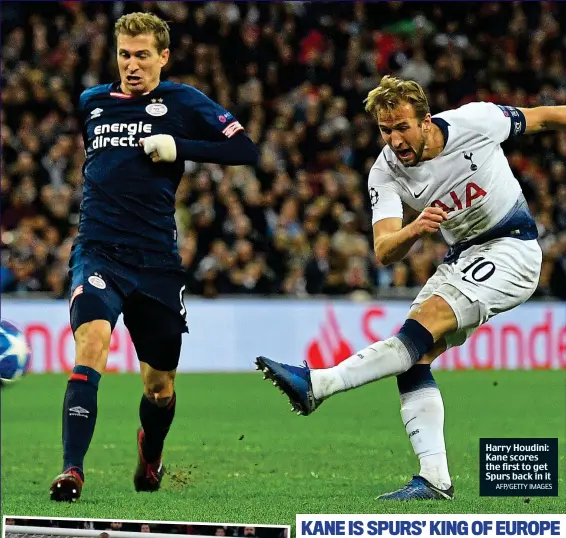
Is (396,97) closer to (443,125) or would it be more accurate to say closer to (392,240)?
(443,125)

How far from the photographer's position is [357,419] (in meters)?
10.3

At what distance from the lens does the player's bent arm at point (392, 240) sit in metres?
5.46

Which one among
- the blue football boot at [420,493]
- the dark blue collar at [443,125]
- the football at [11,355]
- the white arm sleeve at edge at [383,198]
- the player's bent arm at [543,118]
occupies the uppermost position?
the player's bent arm at [543,118]

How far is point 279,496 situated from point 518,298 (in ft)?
4.84

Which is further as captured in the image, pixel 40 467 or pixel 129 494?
pixel 40 467

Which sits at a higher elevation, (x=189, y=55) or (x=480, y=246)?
(x=189, y=55)

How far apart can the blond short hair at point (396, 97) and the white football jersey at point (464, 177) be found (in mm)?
246

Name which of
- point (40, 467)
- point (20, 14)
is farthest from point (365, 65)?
point (40, 467)

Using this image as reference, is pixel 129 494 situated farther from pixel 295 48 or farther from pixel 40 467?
pixel 295 48

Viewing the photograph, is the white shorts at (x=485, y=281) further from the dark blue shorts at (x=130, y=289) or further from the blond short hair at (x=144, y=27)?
the blond short hair at (x=144, y=27)

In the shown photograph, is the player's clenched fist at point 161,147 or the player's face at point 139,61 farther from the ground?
the player's face at point 139,61

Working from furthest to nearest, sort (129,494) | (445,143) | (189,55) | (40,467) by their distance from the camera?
(189,55) → (40,467) → (129,494) → (445,143)

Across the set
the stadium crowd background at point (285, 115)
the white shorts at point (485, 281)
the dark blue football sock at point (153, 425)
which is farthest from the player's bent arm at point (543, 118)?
the stadium crowd background at point (285, 115)

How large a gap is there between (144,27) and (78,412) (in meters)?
1.88
